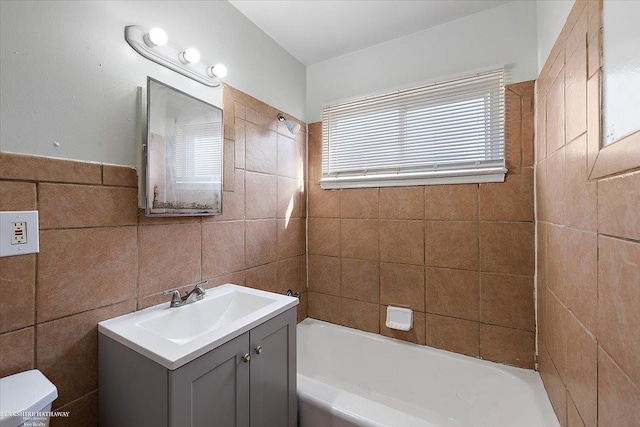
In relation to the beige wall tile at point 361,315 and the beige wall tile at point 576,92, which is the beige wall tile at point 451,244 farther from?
the beige wall tile at point 576,92

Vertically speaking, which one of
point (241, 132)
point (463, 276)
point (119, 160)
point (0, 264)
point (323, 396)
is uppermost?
point (241, 132)

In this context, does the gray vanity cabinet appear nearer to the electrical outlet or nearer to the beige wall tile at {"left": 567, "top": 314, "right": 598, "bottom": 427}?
the electrical outlet

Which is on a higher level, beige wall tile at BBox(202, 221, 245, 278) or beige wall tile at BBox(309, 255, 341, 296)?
beige wall tile at BBox(202, 221, 245, 278)

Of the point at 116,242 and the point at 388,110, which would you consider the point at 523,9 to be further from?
the point at 116,242

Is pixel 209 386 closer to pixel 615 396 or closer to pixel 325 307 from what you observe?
pixel 615 396

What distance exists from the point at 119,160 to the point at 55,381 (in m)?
0.81

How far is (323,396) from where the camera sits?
4.23 feet

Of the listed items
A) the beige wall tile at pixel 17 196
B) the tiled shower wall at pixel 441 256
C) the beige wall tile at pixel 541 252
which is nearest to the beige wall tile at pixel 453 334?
the tiled shower wall at pixel 441 256

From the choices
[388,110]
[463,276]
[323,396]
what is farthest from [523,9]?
[323,396]

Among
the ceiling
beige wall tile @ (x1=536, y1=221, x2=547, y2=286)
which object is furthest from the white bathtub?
the ceiling

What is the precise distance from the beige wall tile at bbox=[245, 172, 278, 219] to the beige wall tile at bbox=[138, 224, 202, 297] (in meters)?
0.40

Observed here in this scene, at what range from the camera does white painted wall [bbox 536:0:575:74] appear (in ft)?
3.69

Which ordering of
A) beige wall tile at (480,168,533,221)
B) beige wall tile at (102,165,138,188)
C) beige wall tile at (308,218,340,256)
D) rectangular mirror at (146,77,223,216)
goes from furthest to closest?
beige wall tile at (308,218,340,256), beige wall tile at (480,168,533,221), rectangular mirror at (146,77,223,216), beige wall tile at (102,165,138,188)

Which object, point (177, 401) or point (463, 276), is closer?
point (177, 401)
